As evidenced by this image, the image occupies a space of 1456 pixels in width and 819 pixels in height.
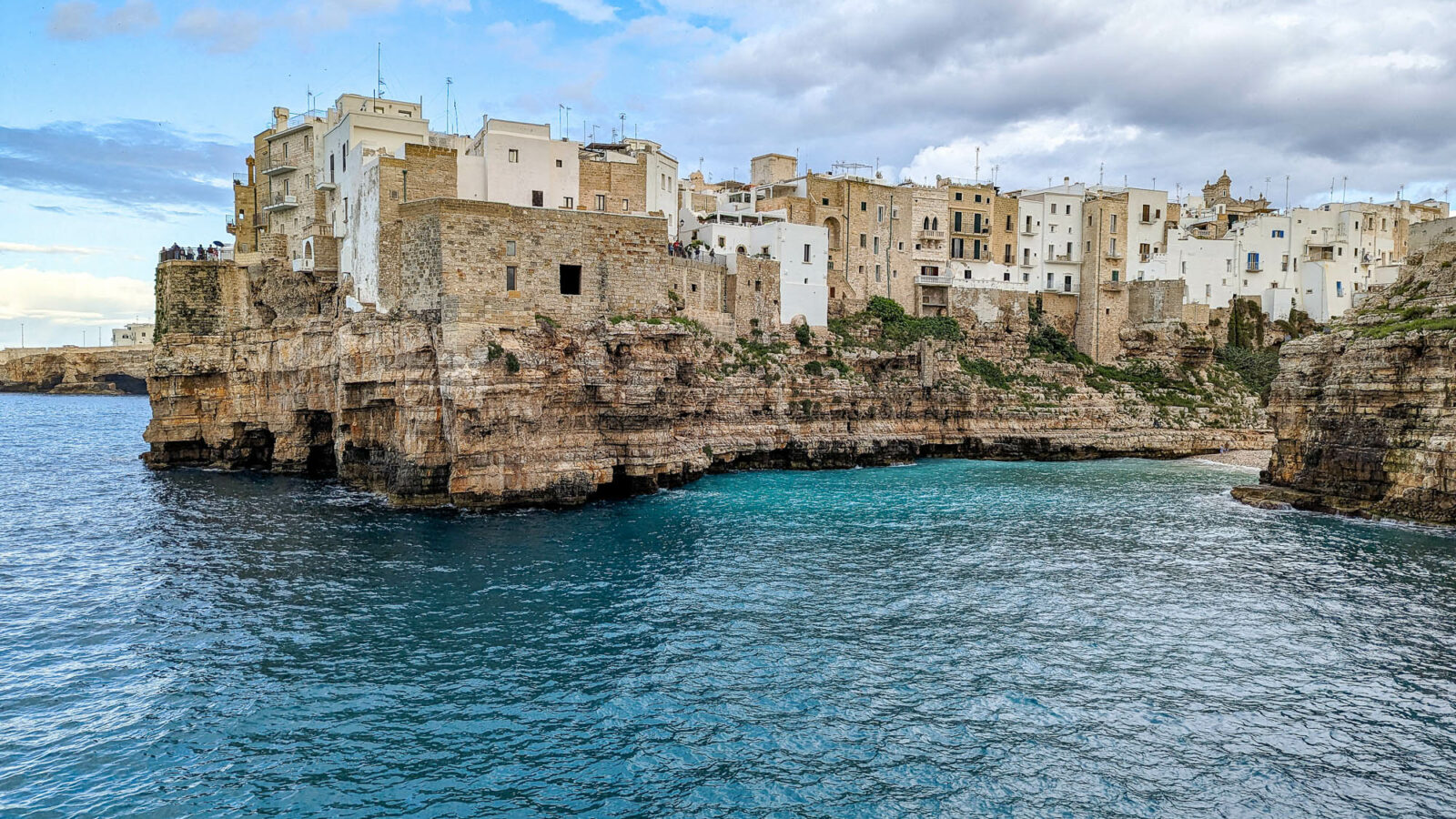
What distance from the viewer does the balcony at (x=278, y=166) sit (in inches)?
2117

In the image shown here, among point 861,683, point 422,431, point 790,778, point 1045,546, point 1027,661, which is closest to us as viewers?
point 790,778

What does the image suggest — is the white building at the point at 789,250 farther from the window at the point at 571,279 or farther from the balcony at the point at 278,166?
the balcony at the point at 278,166

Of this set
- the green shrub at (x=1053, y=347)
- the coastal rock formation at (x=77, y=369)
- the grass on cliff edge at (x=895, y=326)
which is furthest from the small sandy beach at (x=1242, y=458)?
the coastal rock formation at (x=77, y=369)

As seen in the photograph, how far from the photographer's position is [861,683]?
19.9 m

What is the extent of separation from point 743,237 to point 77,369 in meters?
130

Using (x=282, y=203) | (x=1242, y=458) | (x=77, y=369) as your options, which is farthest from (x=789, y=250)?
(x=77, y=369)

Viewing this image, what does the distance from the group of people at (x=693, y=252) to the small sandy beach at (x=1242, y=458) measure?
3401 centimetres

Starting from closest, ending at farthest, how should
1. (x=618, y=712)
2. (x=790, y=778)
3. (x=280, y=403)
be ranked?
(x=790, y=778), (x=618, y=712), (x=280, y=403)

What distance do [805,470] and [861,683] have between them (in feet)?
107

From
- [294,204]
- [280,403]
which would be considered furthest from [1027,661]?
[294,204]

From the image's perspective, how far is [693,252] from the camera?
5372 cm

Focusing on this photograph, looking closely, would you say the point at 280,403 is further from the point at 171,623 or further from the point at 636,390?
the point at 171,623

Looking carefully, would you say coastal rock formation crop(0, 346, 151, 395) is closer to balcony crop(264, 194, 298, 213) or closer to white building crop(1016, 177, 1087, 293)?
balcony crop(264, 194, 298, 213)

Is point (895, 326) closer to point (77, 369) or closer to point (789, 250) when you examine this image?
point (789, 250)
